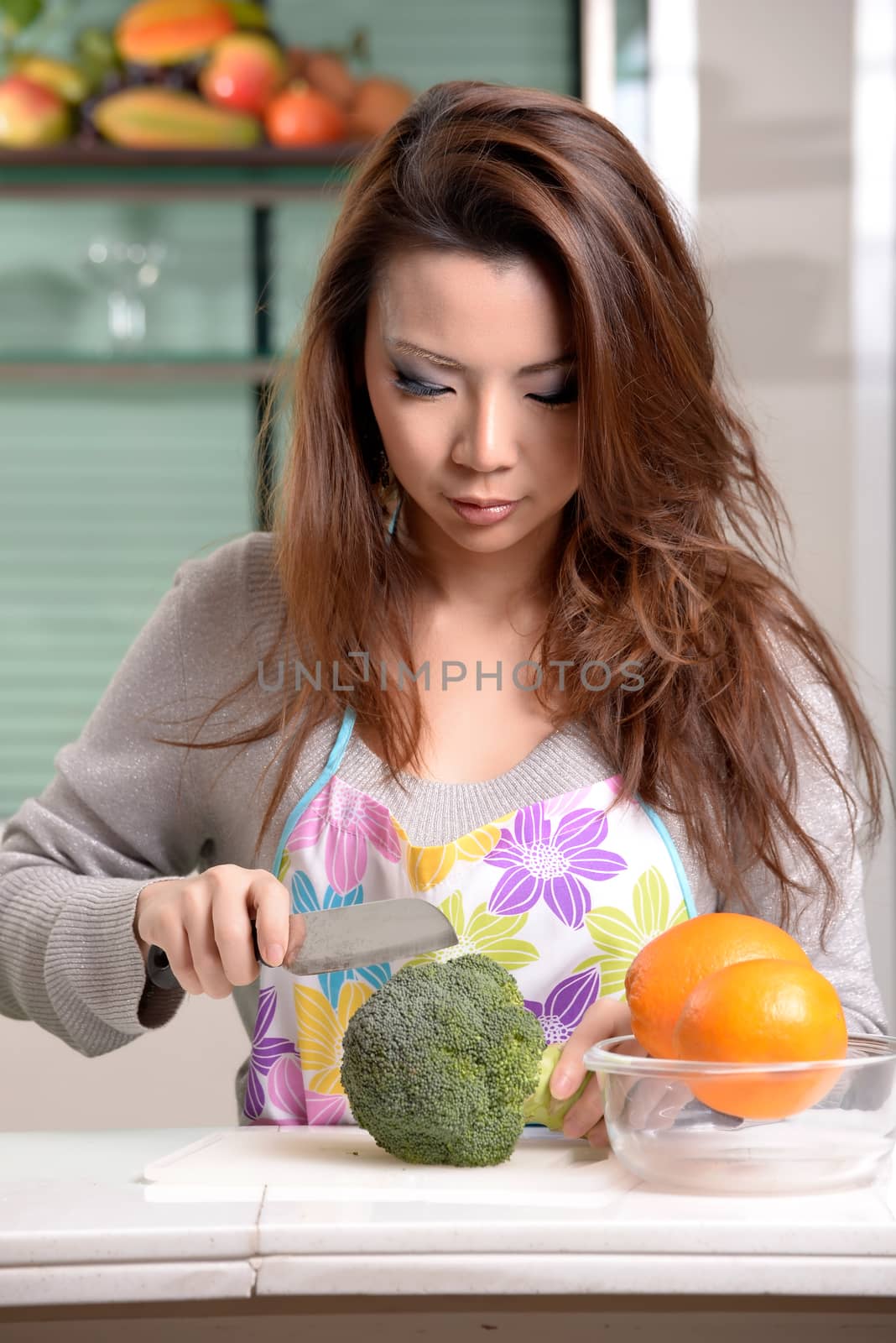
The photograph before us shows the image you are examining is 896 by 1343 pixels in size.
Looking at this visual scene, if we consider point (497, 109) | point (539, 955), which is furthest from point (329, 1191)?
point (497, 109)

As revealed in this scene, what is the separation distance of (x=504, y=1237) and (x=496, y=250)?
718 millimetres

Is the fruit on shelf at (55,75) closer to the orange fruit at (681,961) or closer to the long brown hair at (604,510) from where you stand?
the long brown hair at (604,510)

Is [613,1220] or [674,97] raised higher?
[674,97]

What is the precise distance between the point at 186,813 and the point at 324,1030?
27 centimetres

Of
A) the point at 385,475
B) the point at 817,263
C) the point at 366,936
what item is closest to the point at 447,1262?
the point at 366,936

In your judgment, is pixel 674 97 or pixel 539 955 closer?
pixel 539 955

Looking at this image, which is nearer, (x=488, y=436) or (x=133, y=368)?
(x=488, y=436)

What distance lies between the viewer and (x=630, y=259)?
1.12 meters

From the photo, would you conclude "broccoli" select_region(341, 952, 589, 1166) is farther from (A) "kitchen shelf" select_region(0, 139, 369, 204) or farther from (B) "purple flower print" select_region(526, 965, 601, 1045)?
(A) "kitchen shelf" select_region(0, 139, 369, 204)

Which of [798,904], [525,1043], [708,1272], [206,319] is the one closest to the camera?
[708,1272]

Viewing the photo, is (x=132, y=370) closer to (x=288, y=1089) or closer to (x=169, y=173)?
(x=169, y=173)

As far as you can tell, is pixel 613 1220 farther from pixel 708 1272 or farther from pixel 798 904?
pixel 798 904

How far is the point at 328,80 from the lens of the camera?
8.43 feet

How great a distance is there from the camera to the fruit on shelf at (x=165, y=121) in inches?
98.7
